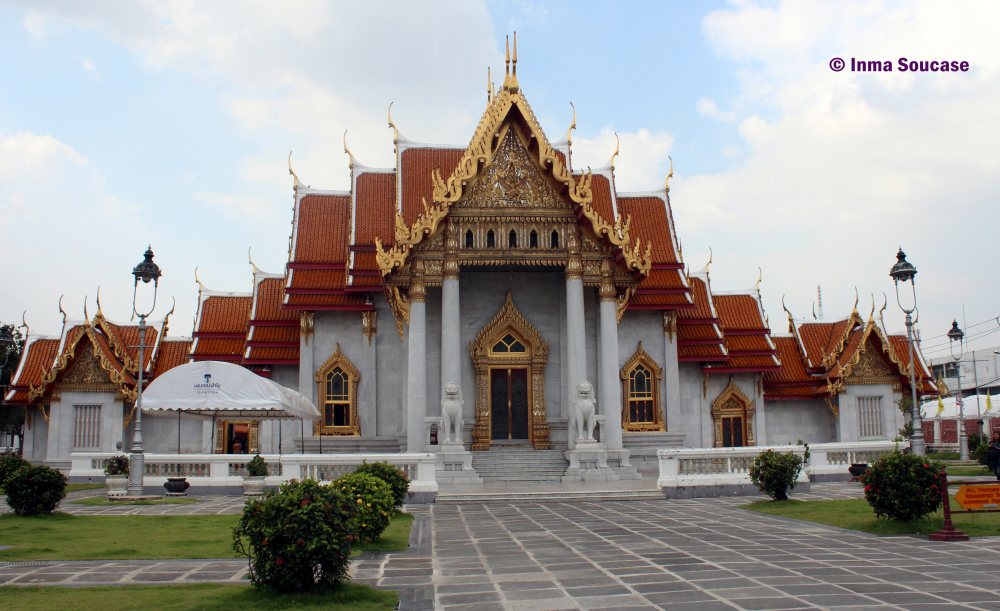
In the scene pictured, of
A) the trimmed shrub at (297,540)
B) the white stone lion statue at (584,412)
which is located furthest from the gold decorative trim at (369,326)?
the trimmed shrub at (297,540)

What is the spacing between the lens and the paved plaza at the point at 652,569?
6855mm

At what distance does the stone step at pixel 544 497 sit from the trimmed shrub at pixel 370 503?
21.0ft

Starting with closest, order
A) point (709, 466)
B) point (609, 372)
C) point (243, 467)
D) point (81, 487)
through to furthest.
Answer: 1. point (709, 466)
2. point (243, 467)
3. point (81, 487)
4. point (609, 372)

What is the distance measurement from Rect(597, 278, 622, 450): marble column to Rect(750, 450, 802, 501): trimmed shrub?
620 cm

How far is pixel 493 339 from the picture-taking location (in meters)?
23.4

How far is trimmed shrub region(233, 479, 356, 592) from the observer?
22.8 ft

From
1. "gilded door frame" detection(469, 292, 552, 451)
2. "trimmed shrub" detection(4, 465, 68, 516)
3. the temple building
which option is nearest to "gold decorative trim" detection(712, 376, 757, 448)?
the temple building

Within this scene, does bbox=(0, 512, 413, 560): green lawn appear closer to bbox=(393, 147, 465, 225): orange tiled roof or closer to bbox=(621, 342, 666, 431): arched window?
bbox=(621, 342, 666, 431): arched window

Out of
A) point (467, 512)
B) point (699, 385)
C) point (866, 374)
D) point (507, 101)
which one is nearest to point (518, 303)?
point (507, 101)

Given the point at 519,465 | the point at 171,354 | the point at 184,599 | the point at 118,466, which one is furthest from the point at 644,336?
the point at 184,599

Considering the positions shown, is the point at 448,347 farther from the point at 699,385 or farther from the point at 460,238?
the point at 699,385

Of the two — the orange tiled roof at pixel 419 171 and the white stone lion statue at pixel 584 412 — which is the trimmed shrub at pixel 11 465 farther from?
the orange tiled roof at pixel 419 171

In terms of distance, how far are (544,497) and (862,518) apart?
264 inches

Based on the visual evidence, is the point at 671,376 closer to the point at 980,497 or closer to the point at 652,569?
the point at 980,497
